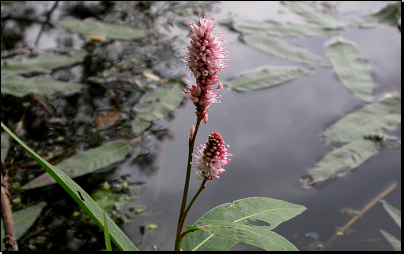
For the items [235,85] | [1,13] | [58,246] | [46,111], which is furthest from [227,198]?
[1,13]

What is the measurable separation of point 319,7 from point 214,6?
0.93 meters

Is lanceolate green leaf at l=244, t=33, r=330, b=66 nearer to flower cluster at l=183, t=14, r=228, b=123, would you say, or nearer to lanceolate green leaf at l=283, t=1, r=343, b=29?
lanceolate green leaf at l=283, t=1, r=343, b=29

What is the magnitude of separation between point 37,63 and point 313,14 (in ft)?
7.16

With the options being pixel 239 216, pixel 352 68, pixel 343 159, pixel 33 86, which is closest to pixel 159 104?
pixel 33 86

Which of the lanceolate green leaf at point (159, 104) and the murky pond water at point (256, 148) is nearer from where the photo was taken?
the murky pond water at point (256, 148)

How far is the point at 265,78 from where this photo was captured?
7.34ft

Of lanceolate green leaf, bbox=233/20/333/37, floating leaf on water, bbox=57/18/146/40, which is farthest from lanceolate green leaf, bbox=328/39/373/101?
floating leaf on water, bbox=57/18/146/40

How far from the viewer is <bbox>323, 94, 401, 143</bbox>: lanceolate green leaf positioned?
6.13 ft

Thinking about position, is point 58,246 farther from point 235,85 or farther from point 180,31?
point 180,31

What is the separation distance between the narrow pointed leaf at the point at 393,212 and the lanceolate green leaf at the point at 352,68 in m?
0.75

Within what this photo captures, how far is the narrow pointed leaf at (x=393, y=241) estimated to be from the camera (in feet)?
4.60

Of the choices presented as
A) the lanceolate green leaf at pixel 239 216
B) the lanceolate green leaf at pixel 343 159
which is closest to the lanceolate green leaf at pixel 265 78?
the lanceolate green leaf at pixel 343 159

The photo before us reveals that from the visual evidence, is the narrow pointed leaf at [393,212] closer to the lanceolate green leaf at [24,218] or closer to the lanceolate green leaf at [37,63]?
the lanceolate green leaf at [24,218]

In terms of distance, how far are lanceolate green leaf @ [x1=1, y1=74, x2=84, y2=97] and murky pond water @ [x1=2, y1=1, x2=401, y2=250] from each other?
0.07 meters
